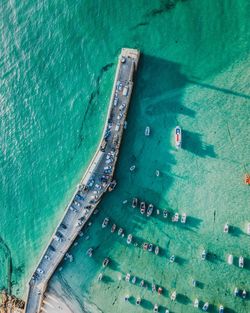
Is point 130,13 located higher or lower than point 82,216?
higher

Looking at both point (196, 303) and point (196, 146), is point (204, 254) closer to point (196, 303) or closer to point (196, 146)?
point (196, 303)

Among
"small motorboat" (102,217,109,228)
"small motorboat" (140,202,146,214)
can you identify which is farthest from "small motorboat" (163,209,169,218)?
"small motorboat" (102,217,109,228)

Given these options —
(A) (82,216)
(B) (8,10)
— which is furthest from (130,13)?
(A) (82,216)

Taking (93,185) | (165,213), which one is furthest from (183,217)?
(93,185)

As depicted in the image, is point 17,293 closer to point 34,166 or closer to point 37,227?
point 37,227

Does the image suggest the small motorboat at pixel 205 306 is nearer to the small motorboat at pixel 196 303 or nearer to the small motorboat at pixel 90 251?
the small motorboat at pixel 196 303
